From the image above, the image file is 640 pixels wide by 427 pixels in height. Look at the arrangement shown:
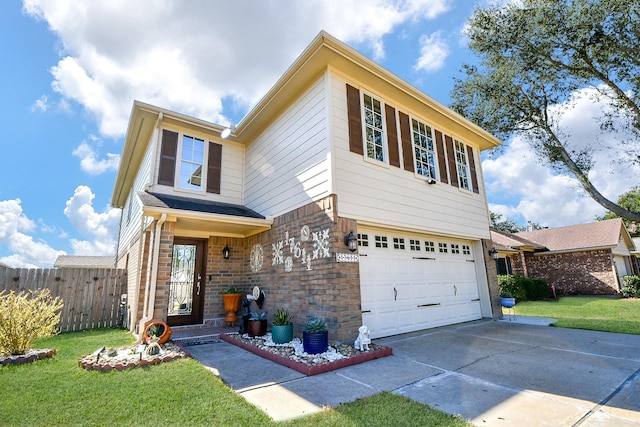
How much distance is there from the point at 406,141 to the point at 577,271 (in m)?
17.7

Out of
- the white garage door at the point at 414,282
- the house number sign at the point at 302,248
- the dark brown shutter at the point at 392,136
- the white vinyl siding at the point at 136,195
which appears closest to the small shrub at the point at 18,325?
the white vinyl siding at the point at 136,195

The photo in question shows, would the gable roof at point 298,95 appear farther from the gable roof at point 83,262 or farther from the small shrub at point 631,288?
the gable roof at point 83,262

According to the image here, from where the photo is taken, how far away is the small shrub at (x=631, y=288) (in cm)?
1553

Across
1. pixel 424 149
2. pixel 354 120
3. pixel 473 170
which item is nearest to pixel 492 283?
pixel 473 170

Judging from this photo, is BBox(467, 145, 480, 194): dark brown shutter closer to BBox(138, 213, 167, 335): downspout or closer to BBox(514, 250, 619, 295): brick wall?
BBox(138, 213, 167, 335): downspout

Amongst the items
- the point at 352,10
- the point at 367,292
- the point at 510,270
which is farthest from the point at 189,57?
the point at 510,270

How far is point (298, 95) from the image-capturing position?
6848 mm

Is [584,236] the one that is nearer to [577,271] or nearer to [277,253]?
[577,271]

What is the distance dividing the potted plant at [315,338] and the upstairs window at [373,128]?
3679mm

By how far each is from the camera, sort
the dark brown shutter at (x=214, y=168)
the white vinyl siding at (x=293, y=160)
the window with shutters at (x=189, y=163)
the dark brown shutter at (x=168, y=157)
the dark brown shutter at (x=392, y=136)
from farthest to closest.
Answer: the dark brown shutter at (x=214, y=168) < the window with shutters at (x=189, y=163) < the dark brown shutter at (x=168, y=157) < the dark brown shutter at (x=392, y=136) < the white vinyl siding at (x=293, y=160)

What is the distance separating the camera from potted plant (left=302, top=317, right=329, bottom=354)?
15.3 ft

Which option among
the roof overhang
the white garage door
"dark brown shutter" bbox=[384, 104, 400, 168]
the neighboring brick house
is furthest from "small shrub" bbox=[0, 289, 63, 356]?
the neighboring brick house

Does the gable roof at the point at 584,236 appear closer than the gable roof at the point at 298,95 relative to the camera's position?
No

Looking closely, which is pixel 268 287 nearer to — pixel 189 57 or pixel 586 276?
pixel 189 57
